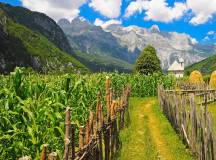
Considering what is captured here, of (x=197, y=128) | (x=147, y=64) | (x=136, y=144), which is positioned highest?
(x=147, y=64)

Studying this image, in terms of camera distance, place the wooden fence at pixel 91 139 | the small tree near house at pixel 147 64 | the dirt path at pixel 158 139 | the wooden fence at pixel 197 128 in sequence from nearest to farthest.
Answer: the wooden fence at pixel 91 139, the wooden fence at pixel 197 128, the dirt path at pixel 158 139, the small tree near house at pixel 147 64

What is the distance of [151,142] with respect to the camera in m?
18.3

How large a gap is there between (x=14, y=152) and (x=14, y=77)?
2.02 m

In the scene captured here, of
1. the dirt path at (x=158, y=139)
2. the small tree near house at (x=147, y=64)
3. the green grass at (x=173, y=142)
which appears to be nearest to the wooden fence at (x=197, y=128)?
the green grass at (x=173, y=142)

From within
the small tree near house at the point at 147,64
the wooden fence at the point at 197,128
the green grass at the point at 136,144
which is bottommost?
the green grass at the point at 136,144

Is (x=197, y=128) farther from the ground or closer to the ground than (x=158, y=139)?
farther from the ground

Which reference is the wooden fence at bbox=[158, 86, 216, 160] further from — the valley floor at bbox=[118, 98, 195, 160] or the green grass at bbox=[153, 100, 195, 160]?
the valley floor at bbox=[118, 98, 195, 160]

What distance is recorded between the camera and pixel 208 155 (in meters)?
11.3

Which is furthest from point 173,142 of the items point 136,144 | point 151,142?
point 136,144

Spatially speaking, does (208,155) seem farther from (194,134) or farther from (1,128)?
(1,128)

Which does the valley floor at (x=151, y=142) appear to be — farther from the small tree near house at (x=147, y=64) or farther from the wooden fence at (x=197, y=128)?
the small tree near house at (x=147, y=64)

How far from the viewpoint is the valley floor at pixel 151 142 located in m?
15.4

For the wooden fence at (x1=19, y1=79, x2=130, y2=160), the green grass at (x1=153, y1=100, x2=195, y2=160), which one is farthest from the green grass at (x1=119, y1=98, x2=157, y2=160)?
the green grass at (x1=153, y1=100, x2=195, y2=160)

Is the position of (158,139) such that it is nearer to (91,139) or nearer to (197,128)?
(197,128)
